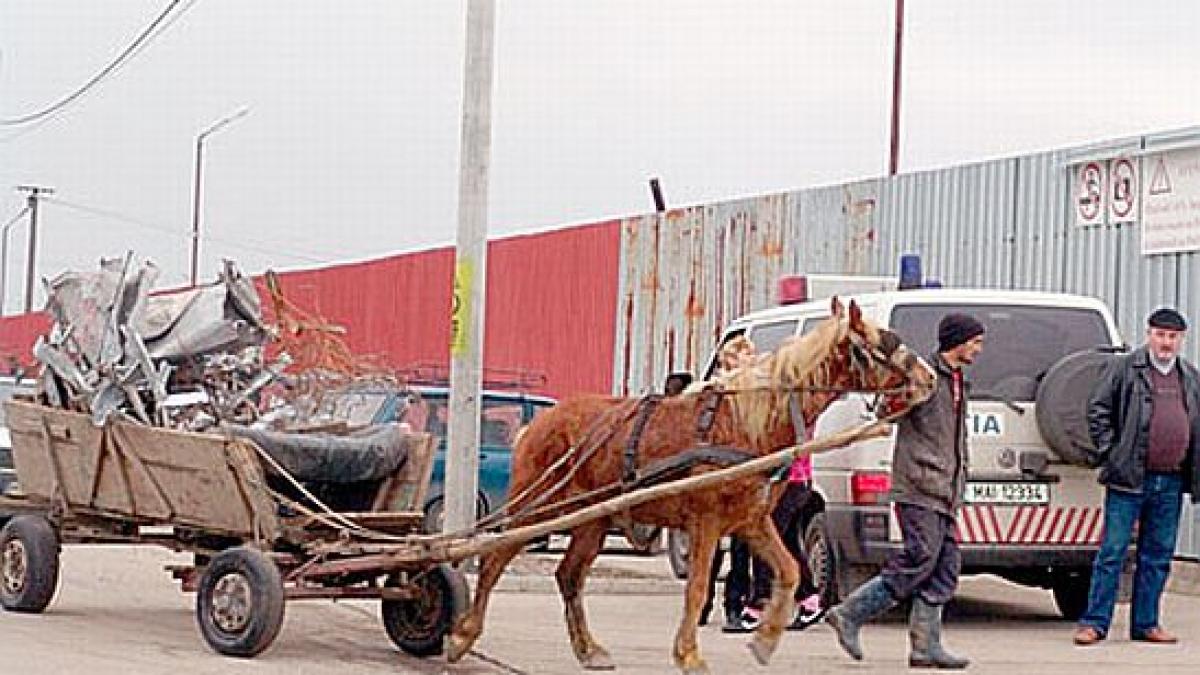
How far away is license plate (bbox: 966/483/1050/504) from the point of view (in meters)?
12.9

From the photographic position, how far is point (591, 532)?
37.1 feet

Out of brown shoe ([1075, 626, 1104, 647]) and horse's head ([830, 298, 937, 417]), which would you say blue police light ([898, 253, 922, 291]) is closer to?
brown shoe ([1075, 626, 1104, 647])

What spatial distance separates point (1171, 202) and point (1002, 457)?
428 centimetres

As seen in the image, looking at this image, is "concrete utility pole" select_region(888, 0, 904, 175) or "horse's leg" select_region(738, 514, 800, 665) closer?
"horse's leg" select_region(738, 514, 800, 665)

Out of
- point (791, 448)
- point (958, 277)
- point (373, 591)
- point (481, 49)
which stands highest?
point (481, 49)

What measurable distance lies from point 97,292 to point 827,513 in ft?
15.2

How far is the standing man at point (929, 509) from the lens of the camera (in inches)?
440

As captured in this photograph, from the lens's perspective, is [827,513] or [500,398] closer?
[827,513]

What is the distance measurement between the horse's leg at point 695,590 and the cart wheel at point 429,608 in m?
1.58

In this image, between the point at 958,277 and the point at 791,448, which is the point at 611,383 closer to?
the point at 958,277

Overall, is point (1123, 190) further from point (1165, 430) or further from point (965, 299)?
point (1165, 430)

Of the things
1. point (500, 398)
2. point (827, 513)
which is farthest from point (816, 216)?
point (827, 513)

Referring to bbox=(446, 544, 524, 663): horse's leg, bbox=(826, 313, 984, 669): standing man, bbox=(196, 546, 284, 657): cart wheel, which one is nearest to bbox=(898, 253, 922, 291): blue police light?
bbox=(826, 313, 984, 669): standing man

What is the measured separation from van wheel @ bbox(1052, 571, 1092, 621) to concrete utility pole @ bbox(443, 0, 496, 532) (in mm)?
4065
